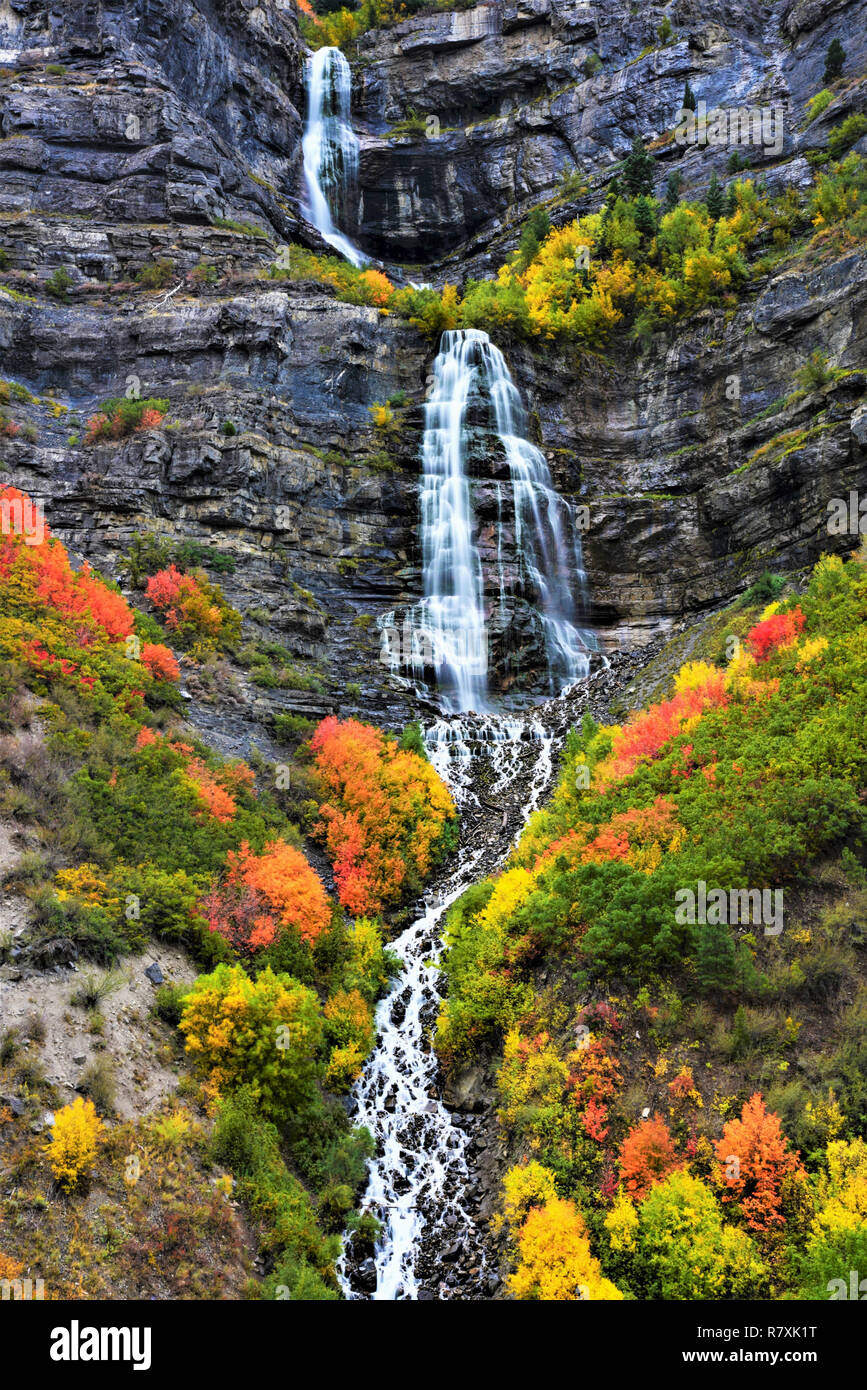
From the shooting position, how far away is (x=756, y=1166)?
39.8 feet

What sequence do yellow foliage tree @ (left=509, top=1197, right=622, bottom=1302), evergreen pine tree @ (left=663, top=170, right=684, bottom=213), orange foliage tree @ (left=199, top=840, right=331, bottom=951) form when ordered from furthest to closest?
evergreen pine tree @ (left=663, top=170, right=684, bottom=213) < orange foliage tree @ (left=199, top=840, right=331, bottom=951) < yellow foliage tree @ (left=509, top=1197, right=622, bottom=1302)

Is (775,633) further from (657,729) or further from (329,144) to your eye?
(329,144)

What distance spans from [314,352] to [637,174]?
27.8 m

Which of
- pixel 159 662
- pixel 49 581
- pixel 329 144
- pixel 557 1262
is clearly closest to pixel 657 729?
pixel 557 1262

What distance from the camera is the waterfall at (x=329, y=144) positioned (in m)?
62.1

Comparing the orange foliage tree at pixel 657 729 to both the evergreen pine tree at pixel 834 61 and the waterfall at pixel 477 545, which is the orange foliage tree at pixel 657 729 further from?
the evergreen pine tree at pixel 834 61

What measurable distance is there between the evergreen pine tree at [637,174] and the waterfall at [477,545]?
749 inches

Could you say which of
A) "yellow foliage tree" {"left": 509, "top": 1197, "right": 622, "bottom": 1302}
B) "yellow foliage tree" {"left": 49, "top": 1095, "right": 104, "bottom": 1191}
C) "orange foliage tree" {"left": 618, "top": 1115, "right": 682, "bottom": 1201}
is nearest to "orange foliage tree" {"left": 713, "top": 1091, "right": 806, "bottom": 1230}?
"orange foliage tree" {"left": 618, "top": 1115, "right": 682, "bottom": 1201}

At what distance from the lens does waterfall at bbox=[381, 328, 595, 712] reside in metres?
37.1

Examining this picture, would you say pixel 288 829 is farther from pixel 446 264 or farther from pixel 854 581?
pixel 446 264

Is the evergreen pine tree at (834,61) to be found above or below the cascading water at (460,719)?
above

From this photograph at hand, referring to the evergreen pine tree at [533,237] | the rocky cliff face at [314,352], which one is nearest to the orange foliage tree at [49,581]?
the rocky cliff face at [314,352]

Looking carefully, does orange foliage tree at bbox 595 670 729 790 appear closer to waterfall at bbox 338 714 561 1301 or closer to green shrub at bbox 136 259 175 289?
waterfall at bbox 338 714 561 1301

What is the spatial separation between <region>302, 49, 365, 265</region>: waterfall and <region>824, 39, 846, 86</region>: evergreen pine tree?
3286 cm
